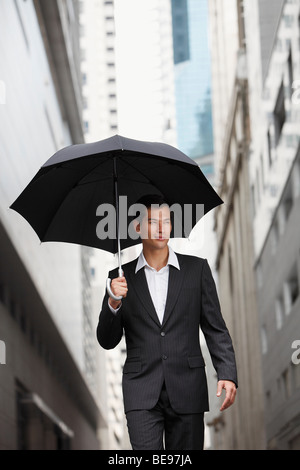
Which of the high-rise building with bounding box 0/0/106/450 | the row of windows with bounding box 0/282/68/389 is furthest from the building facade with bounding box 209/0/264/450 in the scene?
the row of windows with bounding box 0/282/68/389

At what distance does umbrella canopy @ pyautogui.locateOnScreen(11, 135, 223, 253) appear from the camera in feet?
18.6

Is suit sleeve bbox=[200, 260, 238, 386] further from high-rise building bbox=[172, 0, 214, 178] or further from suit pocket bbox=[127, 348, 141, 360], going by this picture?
high-rise building bbox=[172, 0, 214, 178]

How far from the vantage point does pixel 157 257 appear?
4.99 m

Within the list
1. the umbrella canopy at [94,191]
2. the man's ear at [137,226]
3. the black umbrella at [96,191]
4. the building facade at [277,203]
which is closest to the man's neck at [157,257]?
the man's ear at [137,226]

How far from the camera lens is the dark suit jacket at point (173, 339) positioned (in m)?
4.73

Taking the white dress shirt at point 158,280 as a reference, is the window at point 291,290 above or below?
below

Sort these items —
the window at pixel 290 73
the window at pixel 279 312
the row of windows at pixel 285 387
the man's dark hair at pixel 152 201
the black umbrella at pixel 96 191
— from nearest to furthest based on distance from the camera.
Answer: the man's dark hair at pixel 152 201
the black umbrella at pixel 96 191
the window at pixel 290 73
the row of windows at pixel 285 387
the window at pixel 279 312

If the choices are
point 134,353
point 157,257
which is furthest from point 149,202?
point 134,353

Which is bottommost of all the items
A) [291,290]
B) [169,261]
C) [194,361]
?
[291,290]

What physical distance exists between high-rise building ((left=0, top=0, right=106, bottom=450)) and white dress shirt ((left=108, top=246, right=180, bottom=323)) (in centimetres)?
1290

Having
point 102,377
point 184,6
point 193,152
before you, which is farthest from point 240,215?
point 184,6

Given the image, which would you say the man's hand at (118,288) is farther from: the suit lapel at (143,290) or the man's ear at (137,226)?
the man's ear at (137,226)

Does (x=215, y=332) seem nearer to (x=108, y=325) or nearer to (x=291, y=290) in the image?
(x=108, y=325)

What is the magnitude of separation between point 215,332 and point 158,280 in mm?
420
